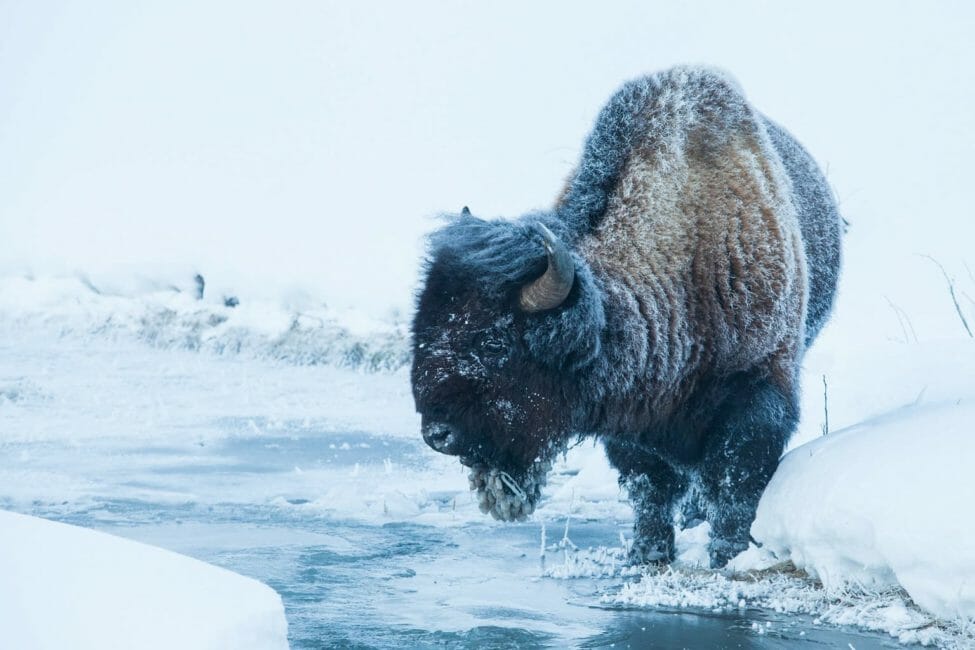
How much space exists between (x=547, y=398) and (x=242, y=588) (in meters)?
1.78

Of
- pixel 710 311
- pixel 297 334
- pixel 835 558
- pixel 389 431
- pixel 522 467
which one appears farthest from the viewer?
pixel 297 334

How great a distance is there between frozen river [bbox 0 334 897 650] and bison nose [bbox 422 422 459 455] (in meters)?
0.62

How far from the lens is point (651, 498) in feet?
16.8

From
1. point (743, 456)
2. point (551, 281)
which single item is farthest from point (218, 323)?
point (551, 281)

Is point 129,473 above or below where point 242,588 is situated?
below

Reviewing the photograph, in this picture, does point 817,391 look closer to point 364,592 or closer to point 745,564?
point 745,564

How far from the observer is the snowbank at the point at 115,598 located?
2.29 meters

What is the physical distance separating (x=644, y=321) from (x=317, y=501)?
2.77 metres

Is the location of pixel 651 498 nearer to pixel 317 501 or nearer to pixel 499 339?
pixel 499 339

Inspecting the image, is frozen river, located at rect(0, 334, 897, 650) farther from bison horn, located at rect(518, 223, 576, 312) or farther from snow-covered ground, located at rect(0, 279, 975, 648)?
bison horn, located at rect(518, 223, 576, 312)

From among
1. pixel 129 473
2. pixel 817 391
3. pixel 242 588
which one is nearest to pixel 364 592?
pixel 242 588

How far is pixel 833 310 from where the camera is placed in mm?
6426

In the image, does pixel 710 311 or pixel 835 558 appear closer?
pixel 835 558

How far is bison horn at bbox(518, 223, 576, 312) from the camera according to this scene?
12.9 ft
